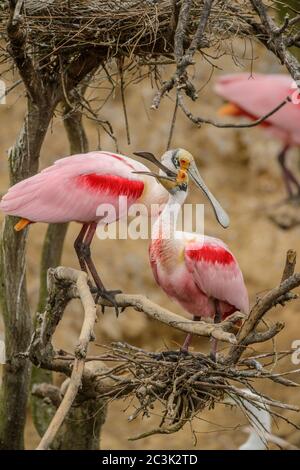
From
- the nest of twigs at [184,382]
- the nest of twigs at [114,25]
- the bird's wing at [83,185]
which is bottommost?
the nest of twigs at [184,382]

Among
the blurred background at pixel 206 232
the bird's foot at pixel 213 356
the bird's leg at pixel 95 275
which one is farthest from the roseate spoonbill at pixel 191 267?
the blurred background at pixel 206 232

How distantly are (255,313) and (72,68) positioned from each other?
68.5 inches

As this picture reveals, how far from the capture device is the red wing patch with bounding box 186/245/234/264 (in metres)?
6.14

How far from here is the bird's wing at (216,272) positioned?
20.2ft

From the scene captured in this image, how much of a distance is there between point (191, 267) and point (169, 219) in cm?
29

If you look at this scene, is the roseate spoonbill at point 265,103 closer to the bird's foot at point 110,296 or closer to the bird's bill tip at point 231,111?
the bird's bill tip at point 231,111

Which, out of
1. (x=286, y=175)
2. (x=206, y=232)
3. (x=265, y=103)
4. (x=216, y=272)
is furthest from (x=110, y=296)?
(x=206, y=232)

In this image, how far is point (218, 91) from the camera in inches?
368

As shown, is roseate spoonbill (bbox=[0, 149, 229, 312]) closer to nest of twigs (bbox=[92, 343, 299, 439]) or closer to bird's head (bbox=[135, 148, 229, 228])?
bird's head (bbox=[135, 148, 229, 228])

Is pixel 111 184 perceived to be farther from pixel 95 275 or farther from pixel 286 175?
pixel 286 175

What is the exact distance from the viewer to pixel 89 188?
587cm

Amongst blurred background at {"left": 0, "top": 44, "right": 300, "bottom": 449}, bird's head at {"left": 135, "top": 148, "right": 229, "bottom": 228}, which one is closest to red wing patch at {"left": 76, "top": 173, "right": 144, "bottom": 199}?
bird's head at {"left": 135, "top": 148, "right": 229, "bottom": 228}

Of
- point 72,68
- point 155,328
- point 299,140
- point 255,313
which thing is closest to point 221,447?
point 155,328

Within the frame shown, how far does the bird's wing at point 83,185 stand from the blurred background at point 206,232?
333cm
